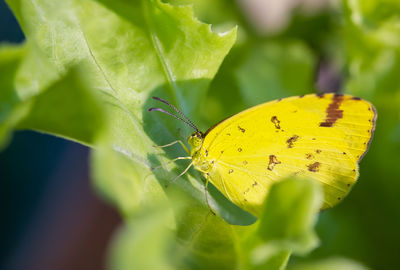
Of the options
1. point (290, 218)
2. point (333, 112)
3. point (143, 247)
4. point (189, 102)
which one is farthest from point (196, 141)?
point (143, 247)

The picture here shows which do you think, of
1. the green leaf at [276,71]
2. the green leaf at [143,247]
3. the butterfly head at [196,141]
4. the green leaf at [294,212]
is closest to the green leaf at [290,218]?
the green leaf at [294,212]

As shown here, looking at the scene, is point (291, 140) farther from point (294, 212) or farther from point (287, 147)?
point (294, 212)

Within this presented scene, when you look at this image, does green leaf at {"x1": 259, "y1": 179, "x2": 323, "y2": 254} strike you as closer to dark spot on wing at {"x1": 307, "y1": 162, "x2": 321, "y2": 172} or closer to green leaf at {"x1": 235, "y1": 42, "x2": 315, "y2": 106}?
dark spot on wing at {"x1": 307, "y1": 162, "x2": 321, "y2": 172}

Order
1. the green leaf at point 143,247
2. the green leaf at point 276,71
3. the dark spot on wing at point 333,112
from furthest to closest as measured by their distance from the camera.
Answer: the green leaf at point 276,71, the dark spot on wing at point 333,112, the green leaf at point 143,247

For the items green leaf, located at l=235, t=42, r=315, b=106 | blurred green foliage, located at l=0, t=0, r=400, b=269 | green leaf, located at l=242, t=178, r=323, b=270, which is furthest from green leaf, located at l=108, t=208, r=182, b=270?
green leaf, located at l=235, t=42, r=315, b=106

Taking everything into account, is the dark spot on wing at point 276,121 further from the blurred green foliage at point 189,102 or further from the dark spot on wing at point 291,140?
the blurred green foliage at point 189,102

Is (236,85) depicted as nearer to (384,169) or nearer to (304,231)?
(384,169)
